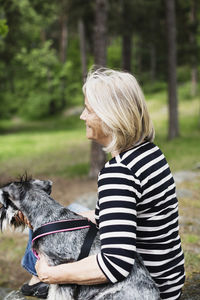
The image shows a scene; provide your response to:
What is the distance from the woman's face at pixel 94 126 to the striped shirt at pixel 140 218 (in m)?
0.25

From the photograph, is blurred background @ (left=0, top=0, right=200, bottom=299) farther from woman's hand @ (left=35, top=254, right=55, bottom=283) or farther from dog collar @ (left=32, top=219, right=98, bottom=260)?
woman's hand @ (left=35, top=254, right=55, bottom=283)

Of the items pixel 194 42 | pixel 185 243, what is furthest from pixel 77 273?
pixel 194 42

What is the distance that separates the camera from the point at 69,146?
72.6 ft

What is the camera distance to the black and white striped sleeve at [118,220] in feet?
6.73

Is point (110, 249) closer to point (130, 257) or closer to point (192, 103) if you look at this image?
point (130, 257)

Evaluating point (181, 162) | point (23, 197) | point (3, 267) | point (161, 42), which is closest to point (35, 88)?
point (161, 42)

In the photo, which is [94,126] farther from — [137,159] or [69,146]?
[69,146]

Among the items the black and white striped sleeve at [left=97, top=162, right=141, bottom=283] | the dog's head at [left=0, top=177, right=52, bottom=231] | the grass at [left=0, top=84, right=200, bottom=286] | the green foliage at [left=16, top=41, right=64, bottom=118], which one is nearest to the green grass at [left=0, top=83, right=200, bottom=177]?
the grass at [left=0, top=84, right=200, bottom=286]

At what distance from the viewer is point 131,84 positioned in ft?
7.67

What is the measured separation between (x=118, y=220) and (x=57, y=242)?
578mm

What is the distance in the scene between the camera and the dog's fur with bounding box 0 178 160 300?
2205 mm

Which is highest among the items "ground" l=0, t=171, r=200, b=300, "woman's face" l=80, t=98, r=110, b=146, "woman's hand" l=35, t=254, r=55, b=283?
"woman's face" l=80, t=98, r=110, b=146

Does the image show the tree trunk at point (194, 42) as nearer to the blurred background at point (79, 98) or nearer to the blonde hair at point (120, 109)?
the blurred background at point (79, 98)

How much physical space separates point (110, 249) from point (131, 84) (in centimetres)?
103
